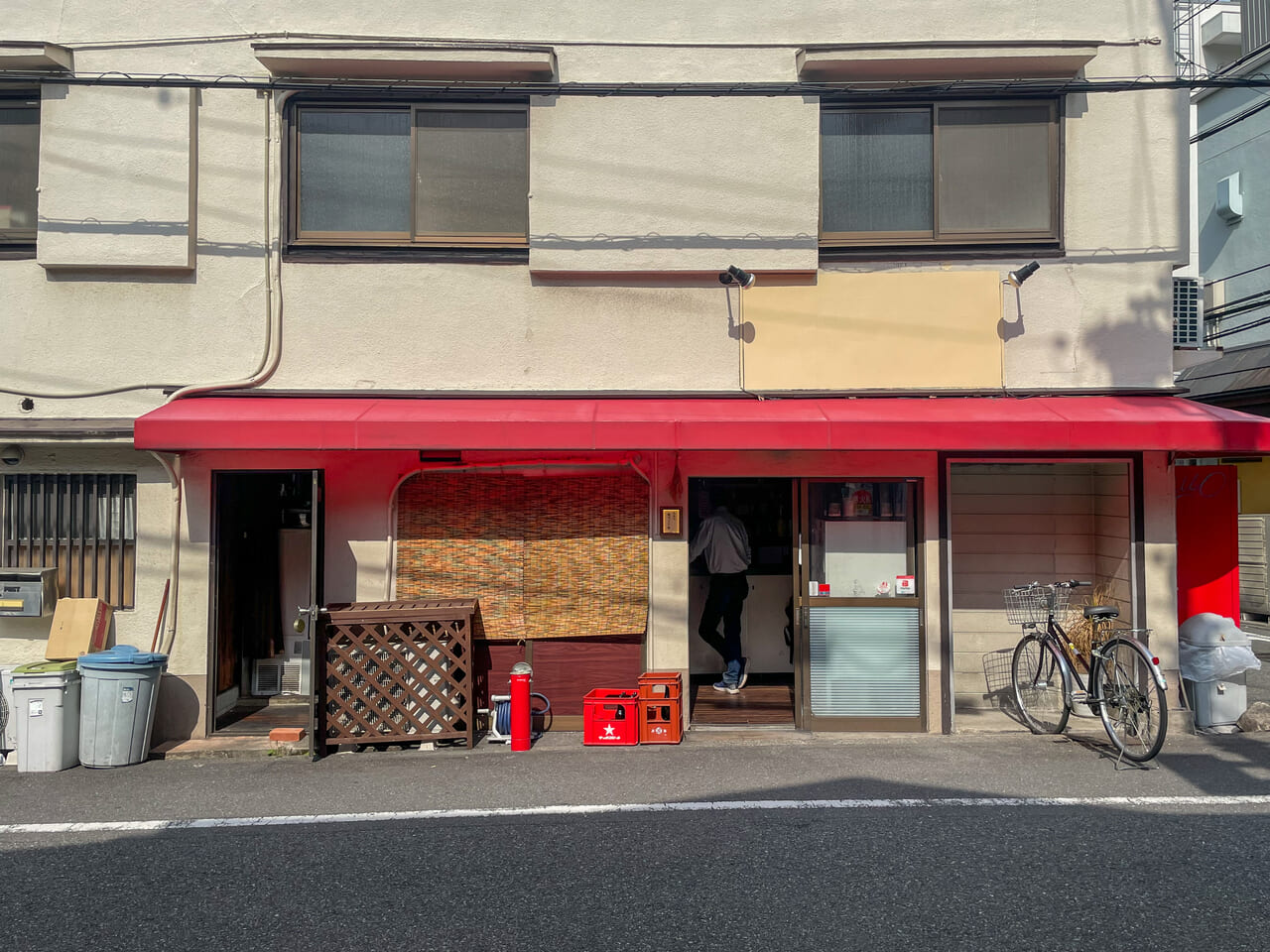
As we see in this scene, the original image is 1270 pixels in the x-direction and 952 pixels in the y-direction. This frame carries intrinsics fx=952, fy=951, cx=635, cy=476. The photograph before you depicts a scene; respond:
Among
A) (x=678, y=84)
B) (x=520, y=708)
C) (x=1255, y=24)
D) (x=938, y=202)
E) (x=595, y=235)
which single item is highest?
(x=1255, y=24)

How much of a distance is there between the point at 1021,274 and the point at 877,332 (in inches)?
51.3

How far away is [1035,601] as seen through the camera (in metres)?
8.21

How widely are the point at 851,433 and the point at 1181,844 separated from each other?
356cm

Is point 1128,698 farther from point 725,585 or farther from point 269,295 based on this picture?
point 269,295

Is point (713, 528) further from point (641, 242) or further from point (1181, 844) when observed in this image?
point (1181, 844)

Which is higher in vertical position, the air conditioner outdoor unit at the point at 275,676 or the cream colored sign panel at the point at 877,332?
the cream colored sign panel at the point at 877,332

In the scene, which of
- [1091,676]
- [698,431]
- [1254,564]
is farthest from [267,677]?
[1254,564]

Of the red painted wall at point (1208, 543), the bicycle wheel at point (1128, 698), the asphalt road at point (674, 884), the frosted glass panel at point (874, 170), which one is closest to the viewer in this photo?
the asphalt road at point (674, 884)

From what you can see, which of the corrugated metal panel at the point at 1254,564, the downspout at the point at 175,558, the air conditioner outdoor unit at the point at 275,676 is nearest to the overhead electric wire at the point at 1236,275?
the corrugated metal panel at the point at 1254,564

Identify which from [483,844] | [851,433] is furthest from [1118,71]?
[483,844]

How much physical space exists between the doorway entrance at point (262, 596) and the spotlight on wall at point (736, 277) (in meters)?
3.95

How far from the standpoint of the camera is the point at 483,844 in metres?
5.71

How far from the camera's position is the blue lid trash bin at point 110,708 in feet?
25.0

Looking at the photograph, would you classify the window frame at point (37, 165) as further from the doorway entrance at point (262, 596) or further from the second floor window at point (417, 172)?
the doorway entrance at point (262, 596)
